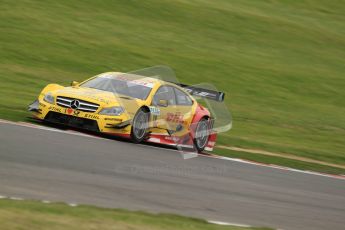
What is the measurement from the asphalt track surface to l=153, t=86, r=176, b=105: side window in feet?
3.94

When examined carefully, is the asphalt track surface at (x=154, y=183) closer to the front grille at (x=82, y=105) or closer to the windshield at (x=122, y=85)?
the front grille at (x=82, y=105)

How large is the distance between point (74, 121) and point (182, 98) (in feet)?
8.57

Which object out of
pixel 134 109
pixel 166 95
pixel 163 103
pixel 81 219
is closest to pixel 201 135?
pixel 166 95

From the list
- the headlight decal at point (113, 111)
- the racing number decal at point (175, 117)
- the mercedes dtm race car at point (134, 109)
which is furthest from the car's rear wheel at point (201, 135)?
the headlight decal at point (113, 111)

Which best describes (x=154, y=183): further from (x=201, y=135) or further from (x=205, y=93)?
(x=205, y=93)

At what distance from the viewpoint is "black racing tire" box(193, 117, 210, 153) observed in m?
15.0

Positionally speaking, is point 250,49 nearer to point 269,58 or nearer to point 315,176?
point 269,58

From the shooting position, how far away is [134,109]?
44.4ft

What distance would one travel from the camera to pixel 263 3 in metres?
43.2

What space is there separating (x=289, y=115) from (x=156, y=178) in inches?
610

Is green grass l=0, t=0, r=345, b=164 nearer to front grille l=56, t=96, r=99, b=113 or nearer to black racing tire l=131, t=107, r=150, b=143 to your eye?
front grille l=56, t=96, r=99, b=113

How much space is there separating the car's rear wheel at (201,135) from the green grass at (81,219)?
711cm

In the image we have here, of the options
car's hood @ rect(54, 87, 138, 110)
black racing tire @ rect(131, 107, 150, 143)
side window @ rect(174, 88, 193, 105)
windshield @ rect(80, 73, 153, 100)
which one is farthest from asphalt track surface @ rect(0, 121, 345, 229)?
side window @ rect(174, 88, 193, 105)

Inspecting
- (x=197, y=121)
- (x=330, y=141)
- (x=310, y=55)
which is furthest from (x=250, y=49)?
(x=197, y=121)
